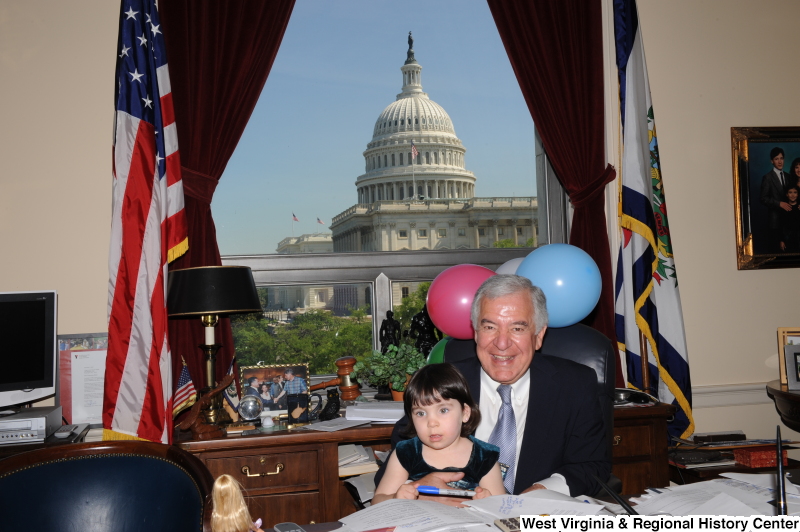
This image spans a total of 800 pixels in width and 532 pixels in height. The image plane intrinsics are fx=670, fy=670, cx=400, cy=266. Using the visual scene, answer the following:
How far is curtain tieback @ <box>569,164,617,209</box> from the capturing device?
376 cm

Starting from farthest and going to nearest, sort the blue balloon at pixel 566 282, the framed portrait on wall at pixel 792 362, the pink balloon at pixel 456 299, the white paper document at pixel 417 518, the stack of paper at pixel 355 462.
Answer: the framed portrait on wall at pixel 792 362
the stack of paper at pixel 355 462
the pink balloon at pixel 456 299
the blue balloon at pixel 566 282
the white paper document at pixel 417 518

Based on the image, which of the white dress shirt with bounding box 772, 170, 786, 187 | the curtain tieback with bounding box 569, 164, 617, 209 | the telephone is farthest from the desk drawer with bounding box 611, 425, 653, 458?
the white dress shirt with bounding box 772, 170, 786, 187

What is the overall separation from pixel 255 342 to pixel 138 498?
2.06 metres

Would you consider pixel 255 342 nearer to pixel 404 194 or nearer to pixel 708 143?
pixel 404 194

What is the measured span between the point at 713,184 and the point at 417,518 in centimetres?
320

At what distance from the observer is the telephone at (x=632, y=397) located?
10.8 feet

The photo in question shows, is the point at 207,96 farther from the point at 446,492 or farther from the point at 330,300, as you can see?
the point at 446,492

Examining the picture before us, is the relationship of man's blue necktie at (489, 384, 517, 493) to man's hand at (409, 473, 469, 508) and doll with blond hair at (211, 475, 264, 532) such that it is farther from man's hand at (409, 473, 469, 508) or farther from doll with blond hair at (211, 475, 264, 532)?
doll with blond hair at (211, 475, 264, 532)

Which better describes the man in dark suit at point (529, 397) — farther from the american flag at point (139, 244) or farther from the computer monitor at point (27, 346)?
the computer monitor at point (27, 346)

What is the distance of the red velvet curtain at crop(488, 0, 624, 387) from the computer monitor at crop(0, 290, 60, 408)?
2690 millimetres

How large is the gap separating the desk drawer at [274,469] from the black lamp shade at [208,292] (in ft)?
2.11

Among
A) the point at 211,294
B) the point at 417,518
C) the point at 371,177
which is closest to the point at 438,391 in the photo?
the point at 417,518

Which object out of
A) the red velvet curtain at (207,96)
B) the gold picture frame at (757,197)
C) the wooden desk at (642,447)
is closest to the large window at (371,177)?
the red velvet curtain at (207,96)

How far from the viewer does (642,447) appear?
321cm
